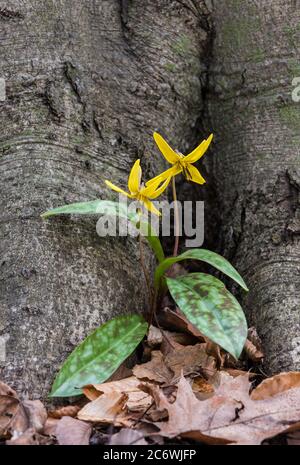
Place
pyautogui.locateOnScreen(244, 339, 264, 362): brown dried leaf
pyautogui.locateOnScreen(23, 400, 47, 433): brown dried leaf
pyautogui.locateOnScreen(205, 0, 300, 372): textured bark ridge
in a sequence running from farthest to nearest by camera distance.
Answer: pyautogui.locateOnScreen(205, 0, 300, 372): textured bark ridge < pyautogui.locateOnScreen(244, 339, 264, 362): brown dried leaf < pyautogui.locateOnScreen(23, 400, 47, 433): brown dried leaf

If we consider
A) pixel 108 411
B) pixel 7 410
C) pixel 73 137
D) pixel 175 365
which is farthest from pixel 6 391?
pixel 73 137

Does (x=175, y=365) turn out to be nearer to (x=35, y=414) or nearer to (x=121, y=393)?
(x=121, y=393)

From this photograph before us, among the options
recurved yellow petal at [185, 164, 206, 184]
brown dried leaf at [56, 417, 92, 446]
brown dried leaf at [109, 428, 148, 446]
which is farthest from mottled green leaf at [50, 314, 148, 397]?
recurved yellow petal at [185, 164, 206, 184]

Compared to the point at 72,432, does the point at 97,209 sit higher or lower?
higher

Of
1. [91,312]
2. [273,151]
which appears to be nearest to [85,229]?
[91,312]

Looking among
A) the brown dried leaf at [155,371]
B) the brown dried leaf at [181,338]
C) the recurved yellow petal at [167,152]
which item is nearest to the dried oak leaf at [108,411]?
the brown dried leaf at [155,371]

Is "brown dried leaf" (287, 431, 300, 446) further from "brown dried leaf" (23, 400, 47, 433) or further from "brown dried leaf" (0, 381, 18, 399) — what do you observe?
"brown dried leaf" (0, 381, 18, 399)

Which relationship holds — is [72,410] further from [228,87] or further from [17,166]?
→ [228,87]
